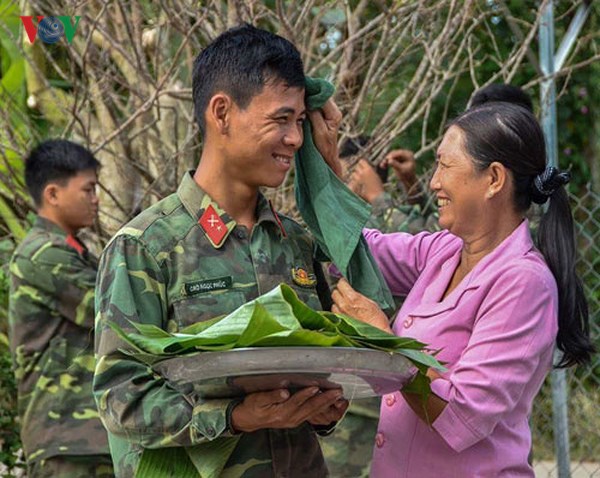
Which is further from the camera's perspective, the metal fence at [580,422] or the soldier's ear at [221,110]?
the metal fence at [580,422]

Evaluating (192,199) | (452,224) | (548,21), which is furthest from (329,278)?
(548,21)

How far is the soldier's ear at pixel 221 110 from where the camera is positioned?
10.6ft

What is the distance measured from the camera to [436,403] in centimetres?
329

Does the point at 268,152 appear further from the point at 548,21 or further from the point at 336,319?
the point at 548,21

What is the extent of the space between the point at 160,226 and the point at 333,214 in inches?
19.1

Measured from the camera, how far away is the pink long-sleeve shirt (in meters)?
3.31

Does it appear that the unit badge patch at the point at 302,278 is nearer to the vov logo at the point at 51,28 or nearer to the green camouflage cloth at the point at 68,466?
the vov logo at the point at 51,28

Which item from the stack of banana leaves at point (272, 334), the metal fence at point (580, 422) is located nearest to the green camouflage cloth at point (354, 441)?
the stack of banana leaves at point (272, 334)

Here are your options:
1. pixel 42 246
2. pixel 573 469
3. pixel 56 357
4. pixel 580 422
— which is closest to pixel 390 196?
pixel 42 246

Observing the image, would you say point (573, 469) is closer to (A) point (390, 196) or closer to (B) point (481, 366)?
(A) point (390, 196)

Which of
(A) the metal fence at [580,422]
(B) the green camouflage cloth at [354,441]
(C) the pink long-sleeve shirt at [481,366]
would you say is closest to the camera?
(C) the pink long-sleeve shirt at [481,366]

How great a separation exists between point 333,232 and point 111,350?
0.69 meters

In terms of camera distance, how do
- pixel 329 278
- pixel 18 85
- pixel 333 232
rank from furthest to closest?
pixel 18 85
pixel 329 278
pixel 333 232

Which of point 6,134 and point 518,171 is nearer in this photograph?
point 518,171
